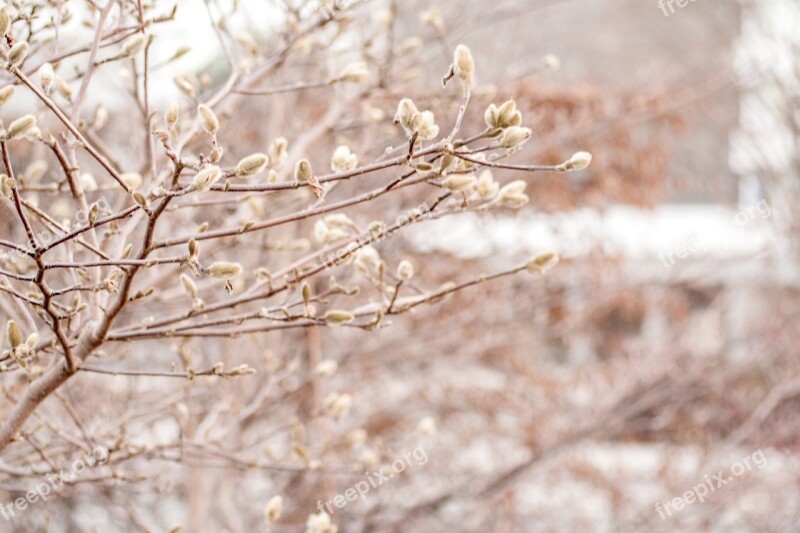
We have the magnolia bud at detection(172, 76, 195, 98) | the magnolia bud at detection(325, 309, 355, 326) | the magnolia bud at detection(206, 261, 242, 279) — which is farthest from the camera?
the magnolia bud at detection(172, 76, 195, 98)

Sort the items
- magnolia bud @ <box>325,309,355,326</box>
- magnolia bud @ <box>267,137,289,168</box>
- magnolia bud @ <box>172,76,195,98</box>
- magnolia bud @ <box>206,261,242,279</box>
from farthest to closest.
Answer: magnolia bud @ <box>172,76,195,98</box>
magnolia bud @ <box>267,137,289,168</box>
magnolia bud @ <box>325,309,355,326</box>
magnolia bud @ <box>206,261,242,279</box>

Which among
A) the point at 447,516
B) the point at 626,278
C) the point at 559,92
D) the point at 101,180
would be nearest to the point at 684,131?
the point at 559,92

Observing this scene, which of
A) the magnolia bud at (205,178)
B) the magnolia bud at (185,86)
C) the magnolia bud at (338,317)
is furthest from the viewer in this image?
the magnolia bud at (185,86)

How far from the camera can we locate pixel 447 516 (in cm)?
463

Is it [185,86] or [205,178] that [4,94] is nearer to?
[205,178]

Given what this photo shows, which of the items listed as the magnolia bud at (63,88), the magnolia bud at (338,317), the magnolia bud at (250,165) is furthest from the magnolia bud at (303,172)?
the magnolia bud at (63,88)

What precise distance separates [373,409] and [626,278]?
168 cm

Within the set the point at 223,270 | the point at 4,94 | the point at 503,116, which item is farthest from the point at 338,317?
the point at 4,94

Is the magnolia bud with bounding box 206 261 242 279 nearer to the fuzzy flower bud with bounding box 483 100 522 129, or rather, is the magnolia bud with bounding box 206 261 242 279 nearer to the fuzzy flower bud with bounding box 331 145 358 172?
the fuzzy flower bud with bounding box 331 145 358 172

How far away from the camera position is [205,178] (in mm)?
976

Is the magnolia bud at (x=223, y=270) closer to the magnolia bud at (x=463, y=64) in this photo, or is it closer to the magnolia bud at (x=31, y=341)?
the magnolia bud at (x=31, y=341)

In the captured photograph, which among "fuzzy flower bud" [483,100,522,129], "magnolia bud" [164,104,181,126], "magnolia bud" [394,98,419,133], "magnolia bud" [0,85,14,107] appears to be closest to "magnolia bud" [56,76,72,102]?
"magnolia bud" [0,85,14,107]

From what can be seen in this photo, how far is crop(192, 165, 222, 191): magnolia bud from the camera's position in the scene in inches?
38.2

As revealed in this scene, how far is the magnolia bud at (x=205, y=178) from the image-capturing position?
0.97m
